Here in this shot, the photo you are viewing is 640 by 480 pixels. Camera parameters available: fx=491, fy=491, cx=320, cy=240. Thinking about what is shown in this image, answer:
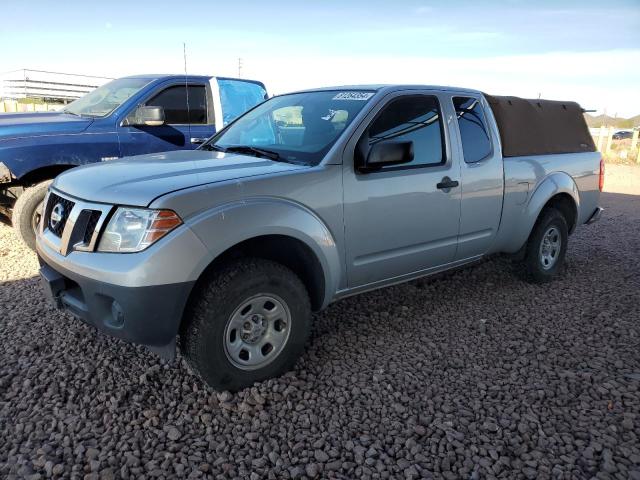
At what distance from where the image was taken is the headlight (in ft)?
8.01

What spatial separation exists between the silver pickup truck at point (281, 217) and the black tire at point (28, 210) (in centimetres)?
212

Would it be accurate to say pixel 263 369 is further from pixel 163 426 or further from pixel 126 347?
pixel 126 347

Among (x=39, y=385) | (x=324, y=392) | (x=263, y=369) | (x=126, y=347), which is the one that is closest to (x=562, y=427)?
(x=324, y=392)

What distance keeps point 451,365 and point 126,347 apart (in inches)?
86.7

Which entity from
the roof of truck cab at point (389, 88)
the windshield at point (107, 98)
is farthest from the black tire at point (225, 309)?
the windshield at point (107, 98)

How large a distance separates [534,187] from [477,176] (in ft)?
2.94

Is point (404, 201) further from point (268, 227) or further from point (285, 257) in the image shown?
point (268, 227)

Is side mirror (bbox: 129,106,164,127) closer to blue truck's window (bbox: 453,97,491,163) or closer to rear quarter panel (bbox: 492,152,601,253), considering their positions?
blue truck's window (bbox: 453,97,491,163)

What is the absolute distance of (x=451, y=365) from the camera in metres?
3.27

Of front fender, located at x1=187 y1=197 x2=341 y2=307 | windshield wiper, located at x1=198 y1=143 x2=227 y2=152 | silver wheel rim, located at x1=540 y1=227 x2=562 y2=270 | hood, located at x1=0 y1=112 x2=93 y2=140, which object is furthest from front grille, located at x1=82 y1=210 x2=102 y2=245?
silver wheel rim, located at x1=540 y1=227 x2=562 y2=270

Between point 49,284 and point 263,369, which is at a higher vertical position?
point 49,284

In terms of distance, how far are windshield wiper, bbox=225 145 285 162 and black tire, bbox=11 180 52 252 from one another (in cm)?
246

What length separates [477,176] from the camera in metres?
3.92

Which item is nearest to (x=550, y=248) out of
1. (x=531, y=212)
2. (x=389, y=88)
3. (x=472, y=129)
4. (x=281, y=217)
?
(x=531, y=212)
